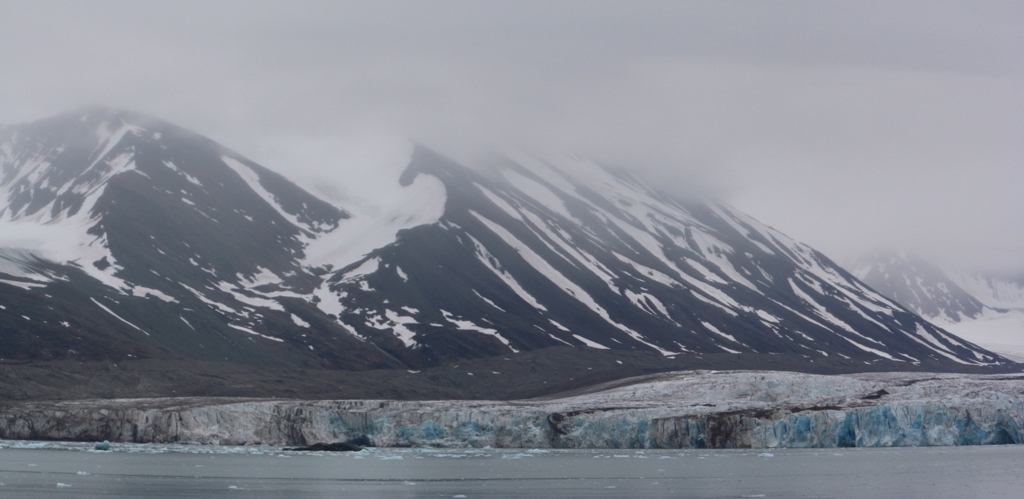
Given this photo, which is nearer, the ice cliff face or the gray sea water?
the gray sea water

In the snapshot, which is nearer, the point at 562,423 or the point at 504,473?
the point at 504,473

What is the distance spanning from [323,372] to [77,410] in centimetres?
5543

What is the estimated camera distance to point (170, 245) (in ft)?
648

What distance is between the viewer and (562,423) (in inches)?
3688

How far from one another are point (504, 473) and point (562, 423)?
30.8 m

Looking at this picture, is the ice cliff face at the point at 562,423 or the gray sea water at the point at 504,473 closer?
the gray sea water at the point at 504,473

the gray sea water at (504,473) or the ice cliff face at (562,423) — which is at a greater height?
the ice cliff face at (562,423)

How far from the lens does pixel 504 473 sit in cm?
6334

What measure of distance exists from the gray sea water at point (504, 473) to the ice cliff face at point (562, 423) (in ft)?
12.8

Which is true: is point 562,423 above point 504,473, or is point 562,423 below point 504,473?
above

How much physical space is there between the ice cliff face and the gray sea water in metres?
3.89

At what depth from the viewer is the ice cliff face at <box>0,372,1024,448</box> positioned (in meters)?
89.9

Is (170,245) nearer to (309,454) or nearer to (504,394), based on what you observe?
(504,394)

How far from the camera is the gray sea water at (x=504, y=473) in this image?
50.5 metres
